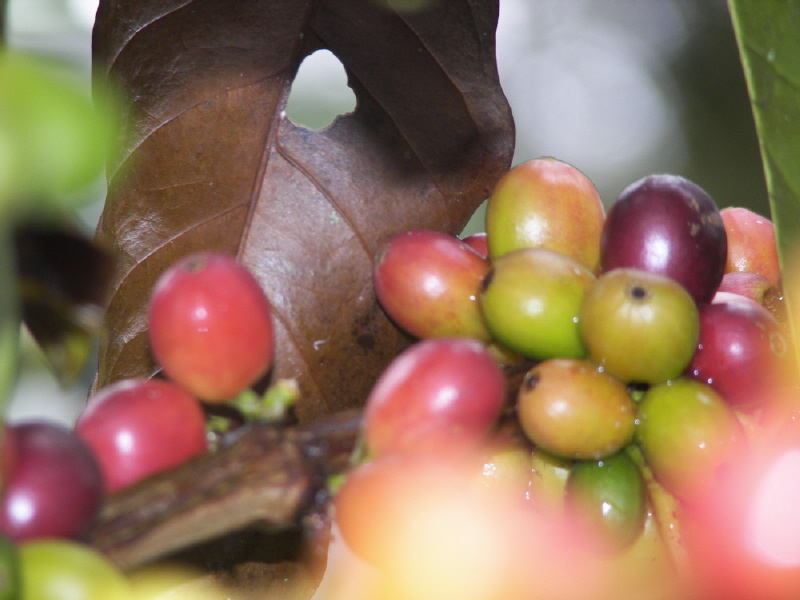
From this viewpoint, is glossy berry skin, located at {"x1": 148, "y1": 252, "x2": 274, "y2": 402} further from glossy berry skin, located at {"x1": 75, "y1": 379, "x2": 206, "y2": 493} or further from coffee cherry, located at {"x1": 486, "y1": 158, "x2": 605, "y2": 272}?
coffee cherry, located at {"x1": 486, "y1": 158, "x2": 605, "y2": 272}

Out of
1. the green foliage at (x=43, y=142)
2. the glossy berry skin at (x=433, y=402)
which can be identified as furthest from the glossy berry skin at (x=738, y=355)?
the green foliage at (x=43, y=142)

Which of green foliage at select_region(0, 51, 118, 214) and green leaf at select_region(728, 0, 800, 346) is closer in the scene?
green foliage at select_region(0, 51, 118, 214)

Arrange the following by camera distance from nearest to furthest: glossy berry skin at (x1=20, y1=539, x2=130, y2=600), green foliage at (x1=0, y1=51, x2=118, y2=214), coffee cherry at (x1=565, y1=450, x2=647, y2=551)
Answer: green foliage at (x1=0, y1=51, x2=118, y2=214) < glossy berry skin at (x1=20, y1=539, x2=130, y2=600) < coffee cherry at (x1=565, y1=450, x2=647, y2=551)

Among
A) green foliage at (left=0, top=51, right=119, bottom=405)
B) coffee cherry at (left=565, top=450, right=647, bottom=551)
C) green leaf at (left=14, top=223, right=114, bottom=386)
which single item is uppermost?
green foliage at (left=0, top=51, right=119, bottom=405)

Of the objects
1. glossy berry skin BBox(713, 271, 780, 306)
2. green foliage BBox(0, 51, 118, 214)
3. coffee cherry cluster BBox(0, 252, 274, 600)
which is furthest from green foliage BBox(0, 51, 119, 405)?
glossy berry skin BBox(713, 271, 780, 306)

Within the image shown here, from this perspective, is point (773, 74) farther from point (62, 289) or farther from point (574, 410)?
point (62, 289)

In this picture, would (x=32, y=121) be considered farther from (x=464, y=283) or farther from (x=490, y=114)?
(x=490, y=114)

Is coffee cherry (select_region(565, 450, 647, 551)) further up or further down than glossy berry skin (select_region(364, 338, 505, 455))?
further down
